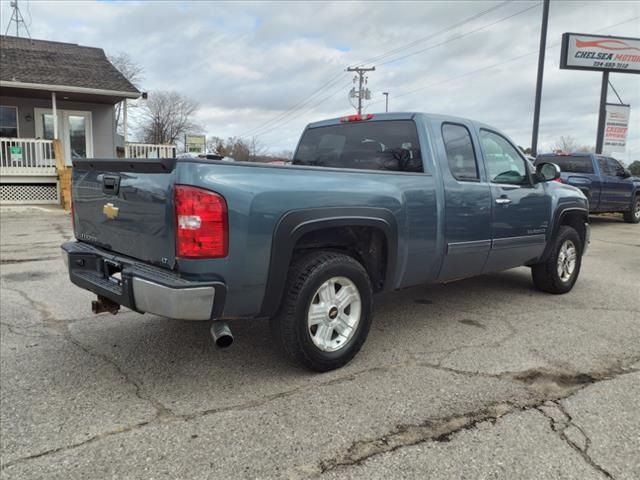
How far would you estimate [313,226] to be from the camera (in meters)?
3.37

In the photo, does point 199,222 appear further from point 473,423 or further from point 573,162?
point 573,162

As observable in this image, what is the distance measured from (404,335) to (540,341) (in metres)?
1.16

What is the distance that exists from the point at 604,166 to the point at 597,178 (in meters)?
0.80

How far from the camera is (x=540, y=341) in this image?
4.45 m

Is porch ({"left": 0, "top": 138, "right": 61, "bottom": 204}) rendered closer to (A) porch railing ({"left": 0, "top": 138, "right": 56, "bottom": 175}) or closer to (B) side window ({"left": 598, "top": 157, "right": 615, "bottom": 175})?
(A) porch railing ({"left": 0, "top": 138, "right": 56, "bottom": 175})

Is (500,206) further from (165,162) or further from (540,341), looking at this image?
(165,162)

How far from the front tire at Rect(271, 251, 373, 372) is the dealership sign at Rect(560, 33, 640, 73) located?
77.8ft

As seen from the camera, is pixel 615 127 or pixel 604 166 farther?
pixel 615 127

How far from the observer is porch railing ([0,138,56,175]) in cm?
1652

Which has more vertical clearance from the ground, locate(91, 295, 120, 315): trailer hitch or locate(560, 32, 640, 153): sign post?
locate(560, 32, 640, 153): sign post

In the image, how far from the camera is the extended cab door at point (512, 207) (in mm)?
4922

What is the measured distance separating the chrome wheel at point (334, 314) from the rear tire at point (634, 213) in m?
14.6

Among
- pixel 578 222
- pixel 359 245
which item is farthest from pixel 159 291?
pixel 578 222

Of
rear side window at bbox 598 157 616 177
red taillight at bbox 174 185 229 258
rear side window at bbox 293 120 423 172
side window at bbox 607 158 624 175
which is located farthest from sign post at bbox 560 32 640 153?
red taillight at bbox 174 185 229 258
